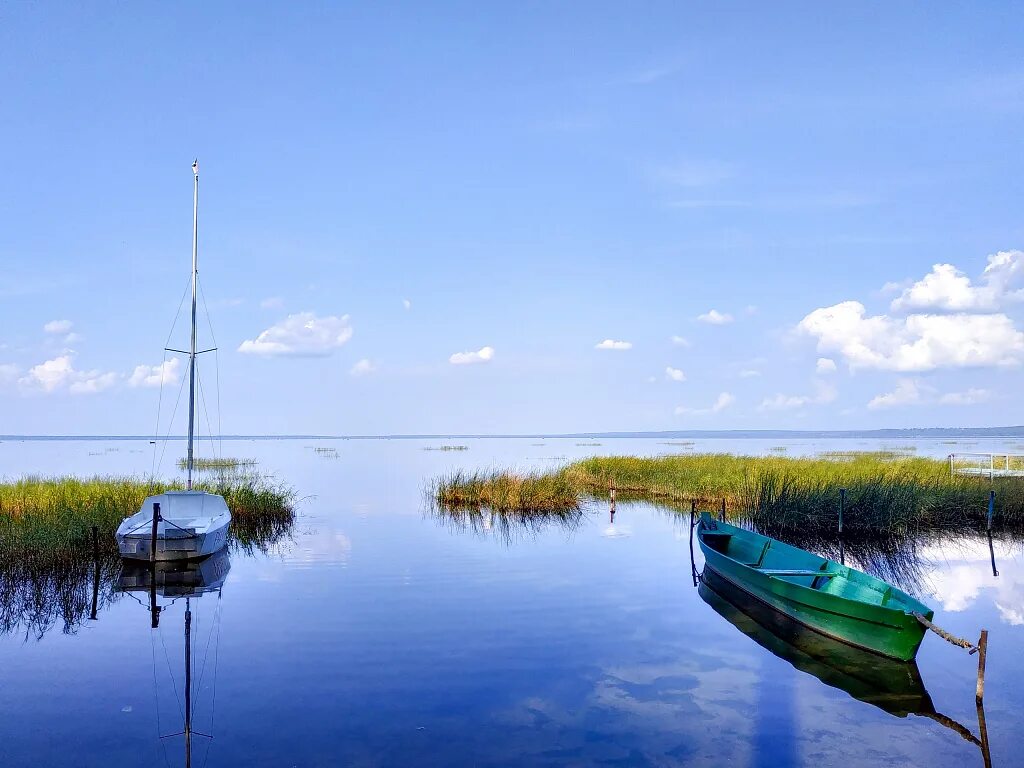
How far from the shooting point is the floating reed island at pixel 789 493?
83.3 feet

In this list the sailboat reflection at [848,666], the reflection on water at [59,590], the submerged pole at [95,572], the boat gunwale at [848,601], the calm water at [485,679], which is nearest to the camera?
the calm water at [485,679]

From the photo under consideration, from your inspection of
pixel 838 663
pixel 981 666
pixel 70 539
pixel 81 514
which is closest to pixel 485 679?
pixel 838 663

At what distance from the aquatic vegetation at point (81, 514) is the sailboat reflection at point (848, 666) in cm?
1548

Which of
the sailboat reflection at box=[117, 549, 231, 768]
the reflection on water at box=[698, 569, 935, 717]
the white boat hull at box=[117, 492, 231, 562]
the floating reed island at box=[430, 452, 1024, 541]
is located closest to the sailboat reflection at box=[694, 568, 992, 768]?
the reflection on water at box=[698, 569, 935, 717]

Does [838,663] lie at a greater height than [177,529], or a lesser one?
lesser

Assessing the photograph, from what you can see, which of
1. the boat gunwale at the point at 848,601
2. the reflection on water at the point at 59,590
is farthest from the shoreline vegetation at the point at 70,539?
the boat gunwale at the point at 848,601

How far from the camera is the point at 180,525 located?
64.5ft

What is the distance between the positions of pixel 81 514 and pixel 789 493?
21.8m

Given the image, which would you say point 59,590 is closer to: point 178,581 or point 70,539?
point 178,581

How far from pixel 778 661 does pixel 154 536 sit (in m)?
14.0

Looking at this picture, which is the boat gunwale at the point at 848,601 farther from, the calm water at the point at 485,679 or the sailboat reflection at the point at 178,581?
the sailboat reflection at the point at 178,581

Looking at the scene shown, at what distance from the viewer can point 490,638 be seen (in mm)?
13305

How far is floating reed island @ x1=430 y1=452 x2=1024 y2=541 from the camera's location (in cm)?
2539

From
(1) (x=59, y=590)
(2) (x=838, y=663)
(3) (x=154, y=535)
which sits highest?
(3) (x=154, y=535)
